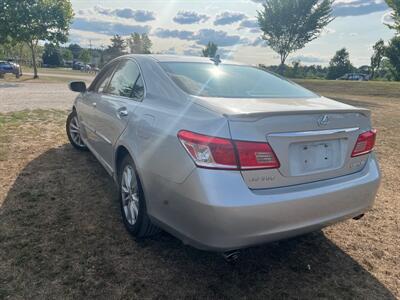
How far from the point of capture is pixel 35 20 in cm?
2186

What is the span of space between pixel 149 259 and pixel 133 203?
0.51 m

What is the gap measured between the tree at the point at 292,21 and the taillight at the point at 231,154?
29.6 metres

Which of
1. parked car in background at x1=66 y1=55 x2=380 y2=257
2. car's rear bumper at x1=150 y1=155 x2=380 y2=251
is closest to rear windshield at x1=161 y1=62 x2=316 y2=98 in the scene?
parked car in background at x1=66 y1=55 x2=380 y2=257

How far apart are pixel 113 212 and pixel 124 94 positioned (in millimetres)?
1224

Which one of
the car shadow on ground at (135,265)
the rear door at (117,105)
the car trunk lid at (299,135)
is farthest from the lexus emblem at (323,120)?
the rear door at (117,105)

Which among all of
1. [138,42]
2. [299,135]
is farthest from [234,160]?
[138,42]

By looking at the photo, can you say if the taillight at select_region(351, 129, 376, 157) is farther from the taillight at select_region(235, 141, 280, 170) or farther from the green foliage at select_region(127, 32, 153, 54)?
the green foliage at select_region(127, 32, 153, 54)

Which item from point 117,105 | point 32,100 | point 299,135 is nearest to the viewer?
point 299,135

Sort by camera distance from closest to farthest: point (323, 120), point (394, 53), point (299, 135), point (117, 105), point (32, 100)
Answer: point (299, 135)
point (323, 120)
point (117, 105)
point (32, 100)
point (394, 53)

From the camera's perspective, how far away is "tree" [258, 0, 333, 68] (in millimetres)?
28219

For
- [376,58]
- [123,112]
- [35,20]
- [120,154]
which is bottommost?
[120,154]

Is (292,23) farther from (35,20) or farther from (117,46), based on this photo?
(117,46)

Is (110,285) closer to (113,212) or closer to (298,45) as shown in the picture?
(113,212)

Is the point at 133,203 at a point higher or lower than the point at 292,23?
→ lower
